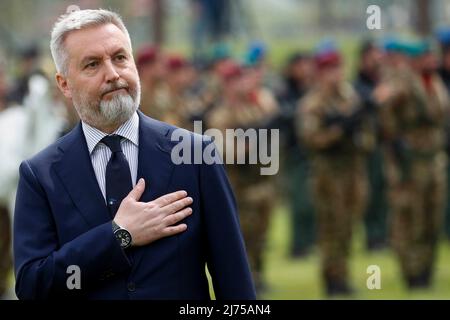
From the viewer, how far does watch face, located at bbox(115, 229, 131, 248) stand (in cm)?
383

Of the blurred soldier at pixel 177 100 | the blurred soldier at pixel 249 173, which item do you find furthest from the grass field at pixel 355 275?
the blurred soldier at pixel 177 100

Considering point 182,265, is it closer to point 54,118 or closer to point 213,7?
point 54,118

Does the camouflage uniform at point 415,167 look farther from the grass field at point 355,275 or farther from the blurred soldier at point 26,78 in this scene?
the blurred soldier at point 26,78

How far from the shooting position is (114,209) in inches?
153

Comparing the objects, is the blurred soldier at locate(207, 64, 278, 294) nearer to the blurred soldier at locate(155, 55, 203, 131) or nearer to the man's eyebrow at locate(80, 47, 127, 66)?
the blurred soldier at locate(155, 55, 203, 131)

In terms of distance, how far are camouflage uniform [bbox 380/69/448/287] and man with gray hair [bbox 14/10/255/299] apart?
7318 mm

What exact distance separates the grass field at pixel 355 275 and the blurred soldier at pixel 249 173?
444 mm

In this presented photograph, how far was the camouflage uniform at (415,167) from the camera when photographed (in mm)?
11109

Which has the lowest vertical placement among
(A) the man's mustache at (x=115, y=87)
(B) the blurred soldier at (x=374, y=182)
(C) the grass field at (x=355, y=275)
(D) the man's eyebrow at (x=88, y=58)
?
(C) the grass field at (x=355, y=275)

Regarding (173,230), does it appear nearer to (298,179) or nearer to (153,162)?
(153,162)

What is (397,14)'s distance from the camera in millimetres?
24844

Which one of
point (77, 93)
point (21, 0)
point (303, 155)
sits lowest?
point (303, 155)

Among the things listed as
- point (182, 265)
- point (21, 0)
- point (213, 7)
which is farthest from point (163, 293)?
point (21, 0)

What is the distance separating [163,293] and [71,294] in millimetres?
274
